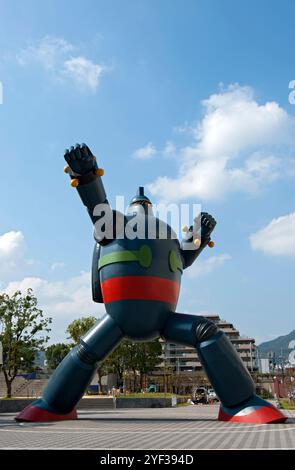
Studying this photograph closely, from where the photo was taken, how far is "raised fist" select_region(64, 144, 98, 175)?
11.7 m

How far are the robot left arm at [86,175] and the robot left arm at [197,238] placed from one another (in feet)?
8.25

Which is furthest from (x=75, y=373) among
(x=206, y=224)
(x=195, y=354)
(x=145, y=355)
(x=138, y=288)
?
(x=195, y=354)

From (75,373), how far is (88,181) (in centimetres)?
448

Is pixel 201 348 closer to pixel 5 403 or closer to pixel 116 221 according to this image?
pixel 116 221

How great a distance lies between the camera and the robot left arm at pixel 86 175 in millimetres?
11711

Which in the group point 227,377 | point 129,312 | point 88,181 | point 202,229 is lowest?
point 227,377

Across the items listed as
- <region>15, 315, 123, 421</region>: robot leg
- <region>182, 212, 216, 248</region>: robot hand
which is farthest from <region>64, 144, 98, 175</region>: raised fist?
<region>15, 315, 123, 421</region>: robot leg

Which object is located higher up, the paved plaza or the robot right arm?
the robot right arm

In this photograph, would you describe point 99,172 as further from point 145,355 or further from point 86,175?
point 145,355

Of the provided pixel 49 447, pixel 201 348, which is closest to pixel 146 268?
pixel 201 348

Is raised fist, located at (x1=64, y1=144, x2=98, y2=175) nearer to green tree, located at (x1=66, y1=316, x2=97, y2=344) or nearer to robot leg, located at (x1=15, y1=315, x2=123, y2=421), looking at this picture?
robot leg, located at (x1=15, y1=315, x2=123, y2=421)

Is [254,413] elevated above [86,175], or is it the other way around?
[86,175]

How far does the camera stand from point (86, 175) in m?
12.0

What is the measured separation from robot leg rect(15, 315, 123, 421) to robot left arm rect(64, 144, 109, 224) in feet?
8.91
